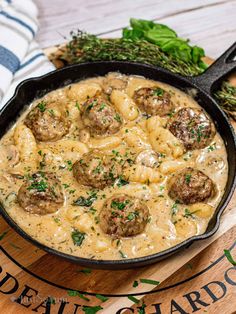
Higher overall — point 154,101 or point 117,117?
point 154,101

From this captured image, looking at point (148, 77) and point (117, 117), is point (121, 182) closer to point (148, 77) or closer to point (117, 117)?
point (117, 117)

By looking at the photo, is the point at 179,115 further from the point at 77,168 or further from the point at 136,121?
the point at 77,168

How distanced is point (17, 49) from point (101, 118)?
1305mm

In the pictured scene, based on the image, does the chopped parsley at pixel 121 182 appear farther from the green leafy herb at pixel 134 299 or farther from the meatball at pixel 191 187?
the green leafy herb at pixel 134 299

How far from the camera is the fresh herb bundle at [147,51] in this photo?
4949 mm

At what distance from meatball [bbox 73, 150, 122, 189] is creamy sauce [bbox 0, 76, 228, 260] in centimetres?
6

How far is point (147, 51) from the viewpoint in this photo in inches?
197

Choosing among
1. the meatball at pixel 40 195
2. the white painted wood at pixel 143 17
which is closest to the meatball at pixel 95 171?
the meatball at pixel 40 195

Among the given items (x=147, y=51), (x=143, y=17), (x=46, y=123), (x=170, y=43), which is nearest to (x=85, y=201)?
(x=46, y=123)

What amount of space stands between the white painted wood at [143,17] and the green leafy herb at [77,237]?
2741 millimetres

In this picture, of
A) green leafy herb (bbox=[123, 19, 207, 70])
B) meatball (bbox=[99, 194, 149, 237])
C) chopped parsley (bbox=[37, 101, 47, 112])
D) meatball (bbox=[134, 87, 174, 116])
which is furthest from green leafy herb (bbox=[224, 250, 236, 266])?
green leafy herb (bbox=[123, 19, 207, 70])

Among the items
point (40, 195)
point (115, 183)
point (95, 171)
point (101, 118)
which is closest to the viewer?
point (40, 195)

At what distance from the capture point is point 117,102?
434 centimetres

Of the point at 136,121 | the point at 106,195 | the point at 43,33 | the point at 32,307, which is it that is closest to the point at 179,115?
the point at 136,121
